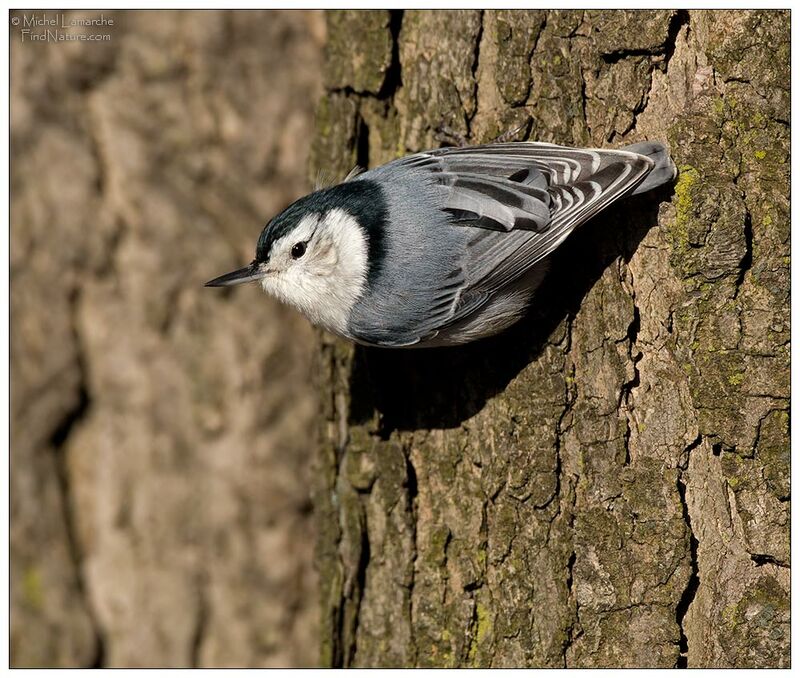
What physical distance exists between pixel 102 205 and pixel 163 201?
0.25m

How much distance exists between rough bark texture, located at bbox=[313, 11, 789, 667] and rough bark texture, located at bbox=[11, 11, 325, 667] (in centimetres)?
107

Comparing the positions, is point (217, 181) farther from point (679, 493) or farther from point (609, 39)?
point (679, 493)

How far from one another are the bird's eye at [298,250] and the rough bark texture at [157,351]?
120cm

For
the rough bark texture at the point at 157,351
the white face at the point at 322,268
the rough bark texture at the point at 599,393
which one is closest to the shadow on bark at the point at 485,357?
the rough bark texture at the point at 599,393

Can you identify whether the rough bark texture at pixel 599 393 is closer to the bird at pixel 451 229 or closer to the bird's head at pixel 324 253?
the bird at pixel 451 229

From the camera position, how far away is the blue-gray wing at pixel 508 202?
2.15 metres

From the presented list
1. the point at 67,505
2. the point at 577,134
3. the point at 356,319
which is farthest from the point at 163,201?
the point at 577,134

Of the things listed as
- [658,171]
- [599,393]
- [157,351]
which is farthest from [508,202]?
[157,351]

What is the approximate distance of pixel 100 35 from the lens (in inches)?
138

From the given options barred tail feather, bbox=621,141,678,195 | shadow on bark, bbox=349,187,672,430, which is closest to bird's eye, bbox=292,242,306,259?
shadow on bark, bbox=349,187,672,430

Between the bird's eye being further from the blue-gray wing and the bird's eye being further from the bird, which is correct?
the blue-gray wing

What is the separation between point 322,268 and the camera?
2514 millimetres

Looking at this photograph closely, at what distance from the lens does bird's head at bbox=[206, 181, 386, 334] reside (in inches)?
93.7

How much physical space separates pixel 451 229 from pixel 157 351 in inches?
72.7
